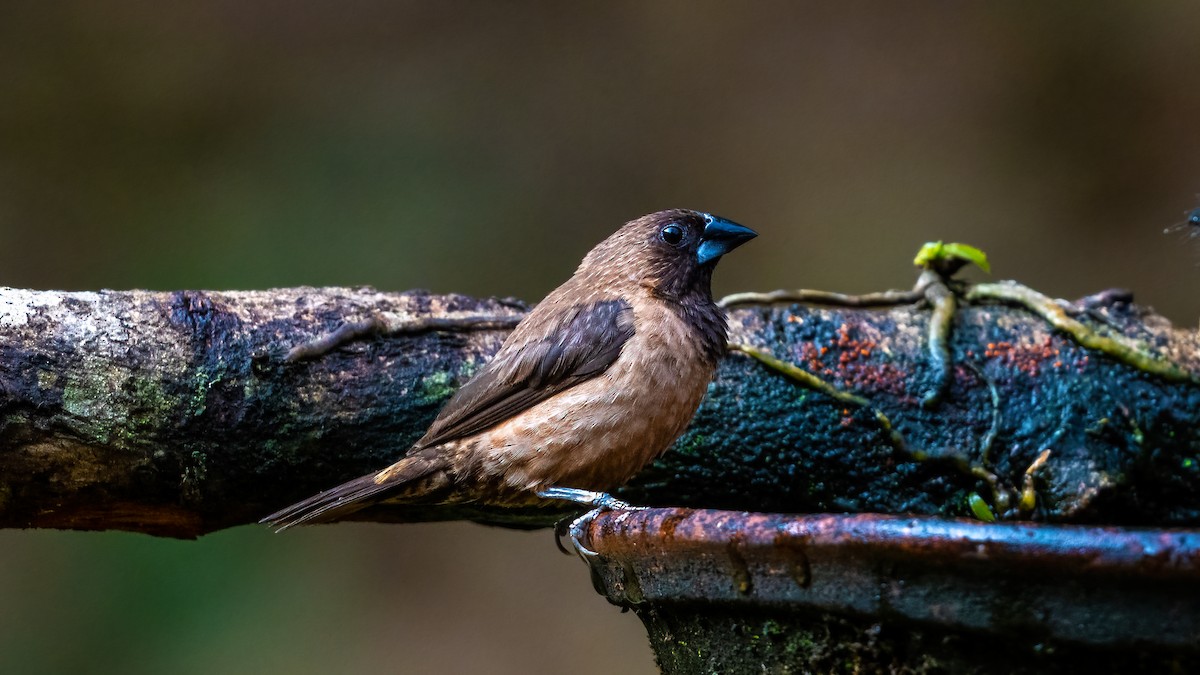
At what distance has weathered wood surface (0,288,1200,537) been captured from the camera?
2.46 metres

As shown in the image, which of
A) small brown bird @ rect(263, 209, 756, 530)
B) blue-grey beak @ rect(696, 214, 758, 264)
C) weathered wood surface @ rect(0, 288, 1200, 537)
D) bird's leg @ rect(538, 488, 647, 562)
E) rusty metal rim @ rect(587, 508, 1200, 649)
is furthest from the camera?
blue-grey beak @ rect(696, 214, 758, 264)

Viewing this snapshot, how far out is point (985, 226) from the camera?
18.3 ft

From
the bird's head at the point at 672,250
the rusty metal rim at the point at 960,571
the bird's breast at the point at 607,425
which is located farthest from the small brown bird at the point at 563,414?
the rusty metal rim at the point at 960,571

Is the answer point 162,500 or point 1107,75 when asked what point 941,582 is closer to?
point 162,500

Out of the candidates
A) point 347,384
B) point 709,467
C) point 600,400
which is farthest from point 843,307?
point 347,384

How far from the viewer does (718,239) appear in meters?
3.09

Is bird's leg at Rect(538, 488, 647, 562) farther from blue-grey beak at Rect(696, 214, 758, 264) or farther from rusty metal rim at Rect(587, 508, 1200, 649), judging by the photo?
blue-grey beak at Rect(696, 214, 758, 264)

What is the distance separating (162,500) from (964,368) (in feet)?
6.85

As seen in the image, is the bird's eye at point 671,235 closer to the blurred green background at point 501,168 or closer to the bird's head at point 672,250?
the bird's head at point 672,250

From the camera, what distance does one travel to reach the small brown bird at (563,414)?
2576 mm

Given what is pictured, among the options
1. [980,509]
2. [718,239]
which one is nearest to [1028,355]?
[980,509]

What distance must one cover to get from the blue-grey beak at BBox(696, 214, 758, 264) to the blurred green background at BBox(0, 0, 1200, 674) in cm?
269

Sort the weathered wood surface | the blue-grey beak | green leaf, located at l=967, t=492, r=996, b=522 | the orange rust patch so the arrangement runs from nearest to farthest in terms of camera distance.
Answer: the weathered wood surface → green leaf, located at l=967, t=492, r=996, b=522 → the orange rust patch → the blue-grey beak

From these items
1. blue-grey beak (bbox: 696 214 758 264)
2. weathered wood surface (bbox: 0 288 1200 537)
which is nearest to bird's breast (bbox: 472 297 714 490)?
weathered wood surface (bbox: 0 288 1200 537)
